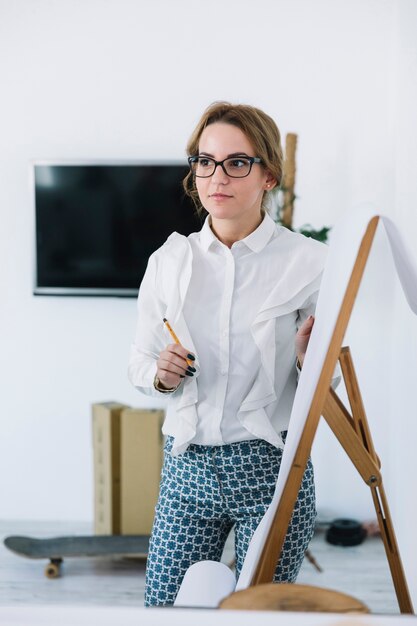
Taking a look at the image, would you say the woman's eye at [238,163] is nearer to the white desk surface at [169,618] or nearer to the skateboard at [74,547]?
the white desk surface at [169,618]

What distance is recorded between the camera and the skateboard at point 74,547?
2.88 m

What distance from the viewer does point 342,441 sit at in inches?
38.9

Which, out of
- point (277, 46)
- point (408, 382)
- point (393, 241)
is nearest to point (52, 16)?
point (277, 46)

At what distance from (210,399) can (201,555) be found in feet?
0.84

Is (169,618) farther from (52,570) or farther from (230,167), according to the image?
(52,570)

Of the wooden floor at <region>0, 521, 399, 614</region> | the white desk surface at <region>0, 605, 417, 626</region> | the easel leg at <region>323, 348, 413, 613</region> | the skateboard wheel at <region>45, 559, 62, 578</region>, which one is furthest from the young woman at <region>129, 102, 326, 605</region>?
the skateboard wheel at <region>45, 559, 62, 578</region>

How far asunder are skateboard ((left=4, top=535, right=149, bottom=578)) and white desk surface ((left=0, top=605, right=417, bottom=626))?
226cm

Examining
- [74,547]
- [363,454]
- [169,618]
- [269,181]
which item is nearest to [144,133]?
[74,547]

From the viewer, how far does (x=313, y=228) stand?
3.37 meters

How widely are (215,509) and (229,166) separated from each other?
1.82ft

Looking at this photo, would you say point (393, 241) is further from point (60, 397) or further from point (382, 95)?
point (60, 397)

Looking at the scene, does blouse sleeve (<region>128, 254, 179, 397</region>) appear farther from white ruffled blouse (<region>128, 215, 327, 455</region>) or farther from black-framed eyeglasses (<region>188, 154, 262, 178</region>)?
black-framed eyeglasses (<region>188, 154, 262, 178</region>)

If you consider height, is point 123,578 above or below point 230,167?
below

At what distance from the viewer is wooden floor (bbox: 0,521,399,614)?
2621mm
